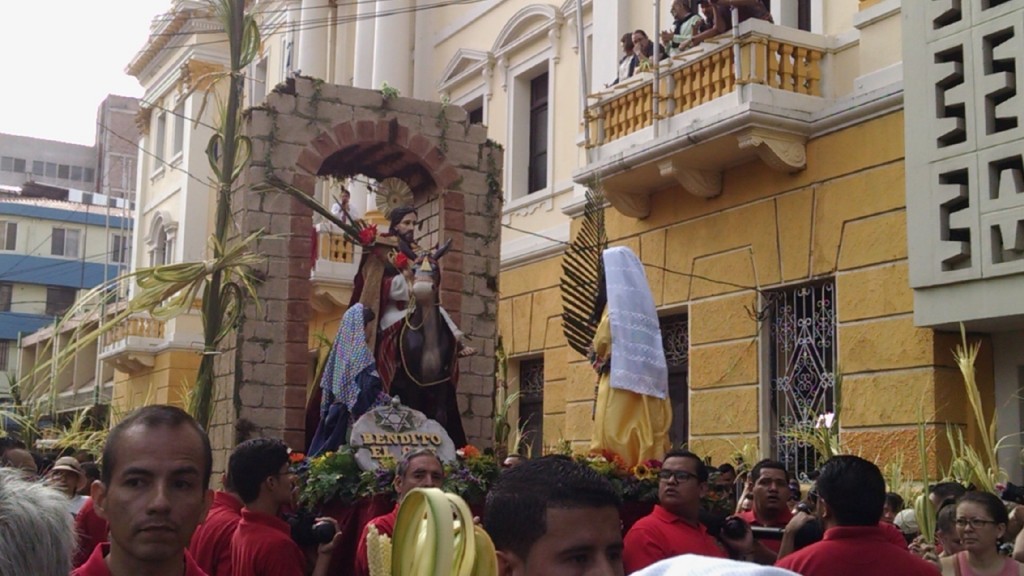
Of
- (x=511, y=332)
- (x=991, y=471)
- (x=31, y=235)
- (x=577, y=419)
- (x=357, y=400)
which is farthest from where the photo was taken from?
(x=31, y=235)

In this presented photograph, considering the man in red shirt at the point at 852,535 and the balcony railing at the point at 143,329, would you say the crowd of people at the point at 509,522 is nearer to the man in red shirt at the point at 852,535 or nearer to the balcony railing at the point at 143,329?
the man in red shirt at the point at 852,535

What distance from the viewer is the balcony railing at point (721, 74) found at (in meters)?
13.1

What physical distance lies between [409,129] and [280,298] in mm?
2239

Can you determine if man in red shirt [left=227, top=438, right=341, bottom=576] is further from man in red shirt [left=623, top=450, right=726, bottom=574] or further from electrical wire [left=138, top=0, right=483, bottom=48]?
electrical wire [left=138, top=0, right=483, bottom=48]

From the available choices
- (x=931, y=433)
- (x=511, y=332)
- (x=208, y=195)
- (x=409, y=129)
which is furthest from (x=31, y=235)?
(x=931, y=433)

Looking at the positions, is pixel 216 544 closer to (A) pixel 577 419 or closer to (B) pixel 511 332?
(A) pixel 577 419

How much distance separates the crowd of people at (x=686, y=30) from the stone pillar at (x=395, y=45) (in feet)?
20.1

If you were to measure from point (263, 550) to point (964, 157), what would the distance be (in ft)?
26.6

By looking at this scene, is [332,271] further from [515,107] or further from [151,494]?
[151,494]

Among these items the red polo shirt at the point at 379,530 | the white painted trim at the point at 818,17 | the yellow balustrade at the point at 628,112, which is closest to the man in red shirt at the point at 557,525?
the red polo shirt at the point at 379,530

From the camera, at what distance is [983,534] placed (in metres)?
5.71

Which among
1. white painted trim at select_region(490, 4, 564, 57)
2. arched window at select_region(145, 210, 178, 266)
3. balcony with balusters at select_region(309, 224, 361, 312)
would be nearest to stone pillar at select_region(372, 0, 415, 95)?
white painted trim at select_region(490, 4, 564, 57)

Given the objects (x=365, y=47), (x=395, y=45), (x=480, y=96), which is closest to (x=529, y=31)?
(x=480, y=96)

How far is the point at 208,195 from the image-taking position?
1192 inches
